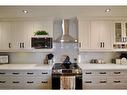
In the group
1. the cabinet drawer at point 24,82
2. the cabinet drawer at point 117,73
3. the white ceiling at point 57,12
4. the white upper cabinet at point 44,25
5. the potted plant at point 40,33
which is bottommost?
the cabinet drawer at point 24,82

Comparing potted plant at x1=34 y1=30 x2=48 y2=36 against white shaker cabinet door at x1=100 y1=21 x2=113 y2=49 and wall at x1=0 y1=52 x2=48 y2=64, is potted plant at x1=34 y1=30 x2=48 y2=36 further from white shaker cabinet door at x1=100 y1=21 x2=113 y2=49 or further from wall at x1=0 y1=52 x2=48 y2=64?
white shaker cabinet door at x1=100 y1=21 x2=113 y2=49

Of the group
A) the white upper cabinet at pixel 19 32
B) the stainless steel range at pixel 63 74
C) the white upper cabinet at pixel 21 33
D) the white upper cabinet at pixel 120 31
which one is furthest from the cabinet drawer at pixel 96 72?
the white upper cabinet at pixel 21 33

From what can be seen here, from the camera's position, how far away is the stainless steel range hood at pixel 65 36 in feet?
15.4

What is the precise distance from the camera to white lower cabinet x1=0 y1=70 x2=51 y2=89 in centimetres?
399

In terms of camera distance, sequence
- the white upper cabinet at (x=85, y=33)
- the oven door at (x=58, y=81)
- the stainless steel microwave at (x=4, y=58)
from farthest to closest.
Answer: the stainless steel microwave at (x=4, y=58)
the white upper cabinet at (x=85, y=33)
the oven door at (x=58, y=81)

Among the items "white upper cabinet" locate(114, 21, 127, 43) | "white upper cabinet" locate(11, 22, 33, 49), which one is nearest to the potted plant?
"white upper cabinet" locate(11, 22, 33, 49)

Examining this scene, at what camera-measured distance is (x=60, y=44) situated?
16.2ft

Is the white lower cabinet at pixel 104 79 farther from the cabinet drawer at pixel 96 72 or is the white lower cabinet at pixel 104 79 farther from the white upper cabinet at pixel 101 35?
the white upper cabinet at pixel 101 35

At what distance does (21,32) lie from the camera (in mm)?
4648

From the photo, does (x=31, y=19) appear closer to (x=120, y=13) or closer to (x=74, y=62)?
(x=74, y=62)

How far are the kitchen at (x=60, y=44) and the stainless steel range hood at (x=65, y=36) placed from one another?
2 centimetres

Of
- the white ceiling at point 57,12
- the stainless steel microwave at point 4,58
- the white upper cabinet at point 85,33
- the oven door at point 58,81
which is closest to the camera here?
the oven door at point 58,81

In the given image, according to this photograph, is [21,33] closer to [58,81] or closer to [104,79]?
[58,81]
